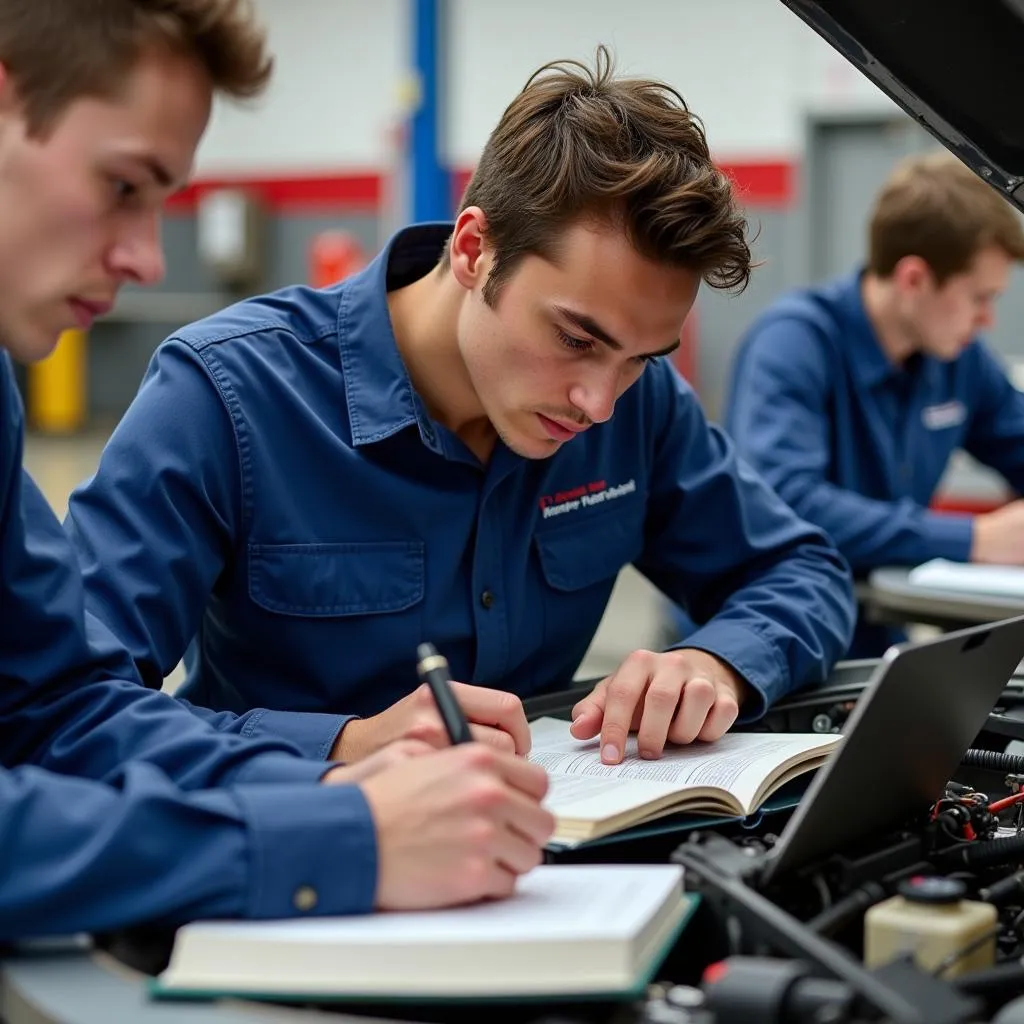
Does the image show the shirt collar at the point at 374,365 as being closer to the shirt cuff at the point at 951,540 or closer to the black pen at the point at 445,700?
the black pen at the point at 445,700

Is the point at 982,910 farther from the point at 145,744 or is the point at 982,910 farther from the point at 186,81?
the point at 186,81

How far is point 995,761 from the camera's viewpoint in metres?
1.23

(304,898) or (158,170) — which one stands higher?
(158,170)

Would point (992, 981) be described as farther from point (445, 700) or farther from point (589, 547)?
point (589, 547)

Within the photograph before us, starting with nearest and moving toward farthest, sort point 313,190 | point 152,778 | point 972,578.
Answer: point 152,778 < point 972,578 < point 313,190

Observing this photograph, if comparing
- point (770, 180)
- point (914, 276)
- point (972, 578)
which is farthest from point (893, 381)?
point (770, 180)

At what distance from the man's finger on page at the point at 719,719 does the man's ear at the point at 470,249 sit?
0.49 meters

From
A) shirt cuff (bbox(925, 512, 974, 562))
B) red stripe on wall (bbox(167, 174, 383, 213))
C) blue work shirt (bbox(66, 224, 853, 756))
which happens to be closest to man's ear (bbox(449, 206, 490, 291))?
blue work shirt (bbox(66, 224, 853, 756))

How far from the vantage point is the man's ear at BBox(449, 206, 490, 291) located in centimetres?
139

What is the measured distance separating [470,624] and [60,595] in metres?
0.50

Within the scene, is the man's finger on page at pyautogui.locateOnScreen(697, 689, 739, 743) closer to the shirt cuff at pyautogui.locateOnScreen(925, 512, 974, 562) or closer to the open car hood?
the open car hood

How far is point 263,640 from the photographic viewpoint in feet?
4.60

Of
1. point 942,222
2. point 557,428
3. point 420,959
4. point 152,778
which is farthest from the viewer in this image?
point 942,222

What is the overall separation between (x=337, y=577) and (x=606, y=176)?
48 cm
